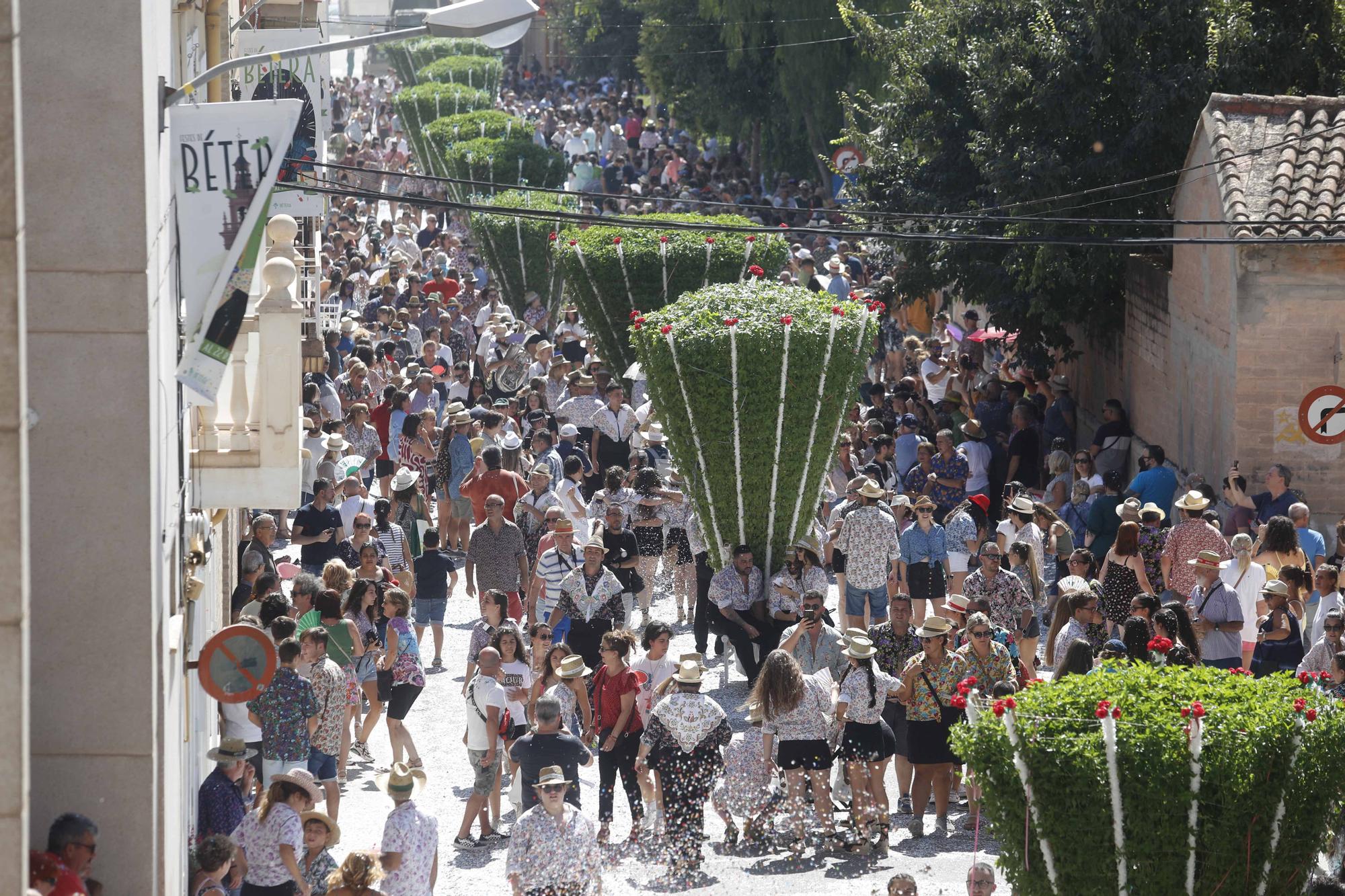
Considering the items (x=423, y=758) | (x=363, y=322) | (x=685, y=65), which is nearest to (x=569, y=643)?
(x=423, y=758)

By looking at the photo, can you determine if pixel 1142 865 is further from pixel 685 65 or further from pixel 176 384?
pixel 685 65

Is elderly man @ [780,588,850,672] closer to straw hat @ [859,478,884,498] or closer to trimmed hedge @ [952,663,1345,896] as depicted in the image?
straw hat @ [859,478,884,498]

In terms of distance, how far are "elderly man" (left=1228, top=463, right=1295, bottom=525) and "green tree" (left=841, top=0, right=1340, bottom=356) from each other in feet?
15.3

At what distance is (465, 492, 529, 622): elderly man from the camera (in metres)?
15.0

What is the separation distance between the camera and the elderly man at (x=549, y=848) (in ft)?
31.5

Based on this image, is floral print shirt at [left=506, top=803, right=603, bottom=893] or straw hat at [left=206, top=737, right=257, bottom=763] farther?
straw hat at [left=206, top=737, right=257, bottom=763]

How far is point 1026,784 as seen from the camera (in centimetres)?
849

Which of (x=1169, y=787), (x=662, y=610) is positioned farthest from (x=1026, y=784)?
(x=662, y=610)

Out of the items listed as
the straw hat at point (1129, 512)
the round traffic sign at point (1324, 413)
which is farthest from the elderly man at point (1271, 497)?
the straw hat at point (1129, 512)

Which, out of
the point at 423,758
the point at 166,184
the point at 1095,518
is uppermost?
the point at 166,184

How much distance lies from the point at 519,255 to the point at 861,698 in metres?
19.7

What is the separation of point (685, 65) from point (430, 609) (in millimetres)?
31814

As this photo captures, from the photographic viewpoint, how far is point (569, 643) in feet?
44.3

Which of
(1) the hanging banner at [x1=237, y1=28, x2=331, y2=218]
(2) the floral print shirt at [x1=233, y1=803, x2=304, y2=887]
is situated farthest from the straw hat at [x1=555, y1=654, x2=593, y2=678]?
(1) the hanging banner at [x1=237, y1=28, x2=331, y2=218]
